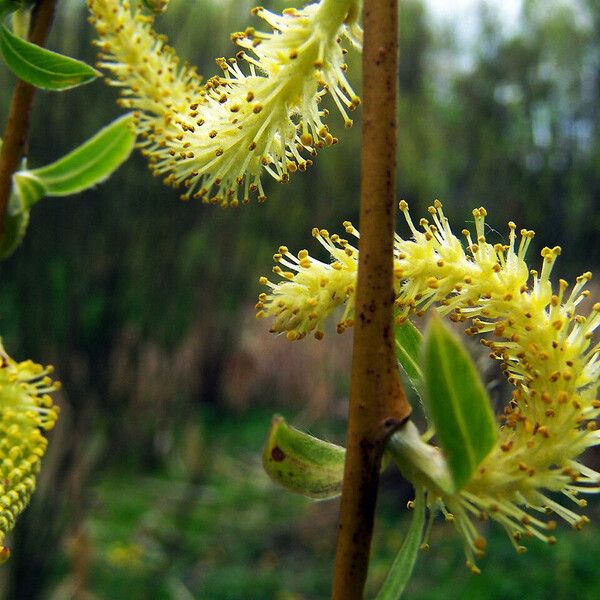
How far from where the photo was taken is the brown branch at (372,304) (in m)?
0.36

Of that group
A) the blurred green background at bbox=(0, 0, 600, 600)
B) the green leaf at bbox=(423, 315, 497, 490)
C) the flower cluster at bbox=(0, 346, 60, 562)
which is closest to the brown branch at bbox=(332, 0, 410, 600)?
the green leaf at bbox=(423, 315, 497, 490)

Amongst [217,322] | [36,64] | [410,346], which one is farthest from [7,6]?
[217,322]

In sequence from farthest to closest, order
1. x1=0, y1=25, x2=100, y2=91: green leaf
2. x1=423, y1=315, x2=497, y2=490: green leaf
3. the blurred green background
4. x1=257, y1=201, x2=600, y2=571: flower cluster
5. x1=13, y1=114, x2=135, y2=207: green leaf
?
the blurred green background → x1=13, y1=114, x2=135, y2=207: green leaf → x1=0, y1=25, x2=100, y2=91: green leaf → x1=257, y1=201, x2=600, y2=571: flower cluster → x1=423, y1=315, x2=497, y2=490: green leaf

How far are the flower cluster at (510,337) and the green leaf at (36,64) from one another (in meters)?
0.22

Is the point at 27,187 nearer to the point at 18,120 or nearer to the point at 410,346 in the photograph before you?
the point at 18,120

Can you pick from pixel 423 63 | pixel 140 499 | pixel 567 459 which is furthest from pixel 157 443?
pixel 567 459

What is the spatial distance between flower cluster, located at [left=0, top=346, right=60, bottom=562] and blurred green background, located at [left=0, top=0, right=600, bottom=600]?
87.9 inches

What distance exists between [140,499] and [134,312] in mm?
2032

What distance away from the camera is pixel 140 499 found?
Answer: 4.90 metres

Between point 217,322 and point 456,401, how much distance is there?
387 centimetres

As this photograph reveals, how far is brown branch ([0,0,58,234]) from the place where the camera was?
0.60m

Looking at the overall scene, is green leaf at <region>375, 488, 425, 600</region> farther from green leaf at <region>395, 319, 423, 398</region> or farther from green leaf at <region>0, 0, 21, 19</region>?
green leaf at <region>0, 0, 21, 19</region>

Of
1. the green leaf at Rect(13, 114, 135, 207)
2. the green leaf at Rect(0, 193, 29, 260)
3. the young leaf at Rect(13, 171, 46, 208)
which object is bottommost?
the green leaf at Rect(0, 193, 29, 260)

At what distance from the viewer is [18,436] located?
0.55 m
